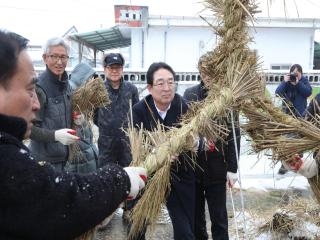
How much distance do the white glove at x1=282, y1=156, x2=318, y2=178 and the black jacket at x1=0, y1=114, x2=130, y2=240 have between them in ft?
4.04

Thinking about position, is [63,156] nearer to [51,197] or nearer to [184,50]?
[51,197]

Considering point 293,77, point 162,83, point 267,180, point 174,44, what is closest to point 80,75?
point 162,83

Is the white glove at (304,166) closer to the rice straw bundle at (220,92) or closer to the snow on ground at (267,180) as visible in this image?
the rice straw bundle at (220,92)

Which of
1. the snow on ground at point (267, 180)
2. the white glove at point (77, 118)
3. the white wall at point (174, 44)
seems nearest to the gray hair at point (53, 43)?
the white glove at point (77, 118)

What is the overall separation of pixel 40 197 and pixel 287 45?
41.8 ft

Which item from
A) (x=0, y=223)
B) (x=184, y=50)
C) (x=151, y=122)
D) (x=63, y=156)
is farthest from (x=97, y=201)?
(x=184, y=50)

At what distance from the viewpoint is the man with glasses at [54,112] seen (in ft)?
8.64

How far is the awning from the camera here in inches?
521

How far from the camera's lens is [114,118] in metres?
3.44

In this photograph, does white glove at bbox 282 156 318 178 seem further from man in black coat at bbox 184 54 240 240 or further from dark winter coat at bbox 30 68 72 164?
dark winter coat at bbox 30 68 72 164

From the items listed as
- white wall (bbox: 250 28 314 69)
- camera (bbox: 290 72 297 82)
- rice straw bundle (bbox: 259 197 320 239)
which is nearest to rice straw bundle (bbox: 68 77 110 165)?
rice straw bundle (bbox: 259 197 320 239)

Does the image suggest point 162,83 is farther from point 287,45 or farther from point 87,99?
point 287,45

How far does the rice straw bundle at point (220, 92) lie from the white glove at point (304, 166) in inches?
14.9

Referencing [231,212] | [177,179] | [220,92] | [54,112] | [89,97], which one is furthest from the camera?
[231,212]
